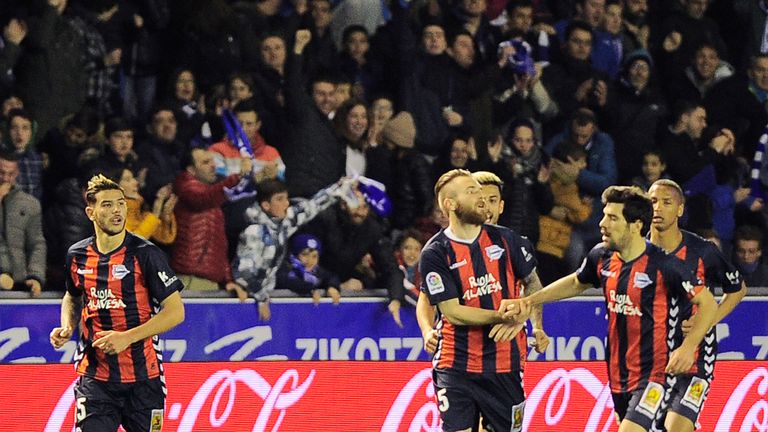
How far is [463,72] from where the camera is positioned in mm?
14859

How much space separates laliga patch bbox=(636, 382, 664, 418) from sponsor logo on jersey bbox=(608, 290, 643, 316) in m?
0.42

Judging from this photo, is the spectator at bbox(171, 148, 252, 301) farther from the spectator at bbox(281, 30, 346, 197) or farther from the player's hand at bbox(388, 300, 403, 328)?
the player's hand at bbox(388, 300, 403, 328)

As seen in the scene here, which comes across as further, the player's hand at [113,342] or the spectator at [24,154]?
the spectator at [24,154]

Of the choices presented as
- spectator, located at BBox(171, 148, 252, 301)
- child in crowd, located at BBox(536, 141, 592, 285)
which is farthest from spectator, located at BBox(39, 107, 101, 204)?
child in crowd, located at BBox(536, 141, 592, 285)

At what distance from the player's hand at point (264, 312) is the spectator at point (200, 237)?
42 cm

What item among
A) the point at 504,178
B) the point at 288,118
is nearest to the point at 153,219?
the point at 288,118

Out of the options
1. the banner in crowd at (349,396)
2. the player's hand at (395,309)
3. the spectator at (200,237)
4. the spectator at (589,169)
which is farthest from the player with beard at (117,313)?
the spectator at (589,169)

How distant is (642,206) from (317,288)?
3.53 m

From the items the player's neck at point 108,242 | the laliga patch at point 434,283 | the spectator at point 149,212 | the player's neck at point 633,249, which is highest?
the spectator at point 149,212

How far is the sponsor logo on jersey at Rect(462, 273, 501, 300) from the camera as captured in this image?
9422 mm

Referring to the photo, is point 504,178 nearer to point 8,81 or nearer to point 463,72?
point 463,72

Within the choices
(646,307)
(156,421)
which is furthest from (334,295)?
(646,307)

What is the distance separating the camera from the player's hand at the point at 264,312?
12180 millimetres

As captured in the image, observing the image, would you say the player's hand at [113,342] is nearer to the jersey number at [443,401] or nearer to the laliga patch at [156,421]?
the laliga patch at [156,421]
